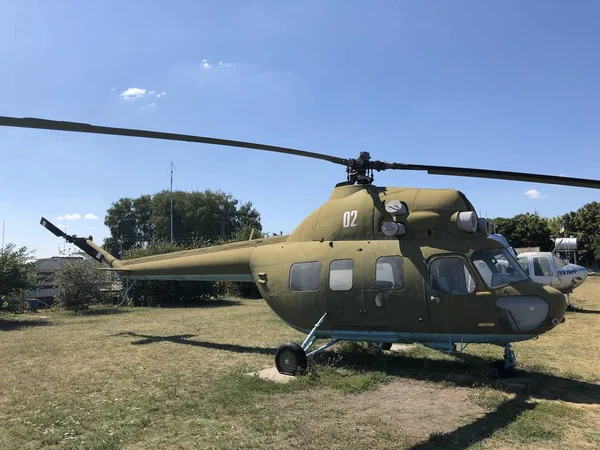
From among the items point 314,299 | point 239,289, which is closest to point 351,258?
point 314,299

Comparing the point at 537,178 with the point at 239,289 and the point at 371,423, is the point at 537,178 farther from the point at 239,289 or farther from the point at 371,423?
the point at 239,289

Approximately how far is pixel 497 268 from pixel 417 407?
9.04 ft

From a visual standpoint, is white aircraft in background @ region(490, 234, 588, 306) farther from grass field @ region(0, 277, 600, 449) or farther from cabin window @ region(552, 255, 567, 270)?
grass field @ region(0, 277, 600, 449)

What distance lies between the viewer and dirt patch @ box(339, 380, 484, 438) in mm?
5730

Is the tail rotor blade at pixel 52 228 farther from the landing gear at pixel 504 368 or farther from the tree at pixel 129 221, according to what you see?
the tree at pixel 129 221

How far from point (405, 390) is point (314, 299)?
249cm

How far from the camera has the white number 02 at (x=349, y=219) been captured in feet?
29.8

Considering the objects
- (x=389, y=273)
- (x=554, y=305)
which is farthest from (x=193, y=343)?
(x=554, y=305)

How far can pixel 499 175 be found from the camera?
24.6 feet

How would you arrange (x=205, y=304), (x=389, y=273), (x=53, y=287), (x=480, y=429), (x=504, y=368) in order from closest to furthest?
(x=480, y=429) → (x=504, y=368) → (x=389, y=273) → (x=53, y=287) → (x=205, y=304)

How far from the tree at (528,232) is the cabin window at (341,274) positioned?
53.1 metres

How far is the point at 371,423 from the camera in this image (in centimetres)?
578

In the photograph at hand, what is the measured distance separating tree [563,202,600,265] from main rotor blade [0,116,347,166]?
54433 mm

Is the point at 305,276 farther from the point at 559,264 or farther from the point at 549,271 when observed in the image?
the point at 559,264
